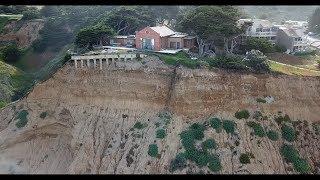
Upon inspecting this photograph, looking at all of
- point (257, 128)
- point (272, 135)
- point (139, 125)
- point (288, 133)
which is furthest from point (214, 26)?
point (288, 133)

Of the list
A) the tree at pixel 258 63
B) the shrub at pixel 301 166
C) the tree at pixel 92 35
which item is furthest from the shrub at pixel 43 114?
the shrub at pixel 301 166

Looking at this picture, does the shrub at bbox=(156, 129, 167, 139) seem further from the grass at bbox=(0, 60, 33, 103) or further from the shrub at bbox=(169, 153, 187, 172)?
the grass at bbox=(0, 60, 33, 103)

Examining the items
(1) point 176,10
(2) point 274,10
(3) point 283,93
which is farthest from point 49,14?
(2) point 274,10

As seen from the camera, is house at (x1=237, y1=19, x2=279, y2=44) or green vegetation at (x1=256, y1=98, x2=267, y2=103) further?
house at (x1=237, y1=19, x2=279, y2=44)

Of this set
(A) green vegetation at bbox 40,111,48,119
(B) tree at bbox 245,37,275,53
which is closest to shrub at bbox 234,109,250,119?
(B) tree at bbox 245,37,275,53

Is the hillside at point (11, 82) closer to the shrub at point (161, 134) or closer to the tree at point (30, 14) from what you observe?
the tree at point (30, 14)

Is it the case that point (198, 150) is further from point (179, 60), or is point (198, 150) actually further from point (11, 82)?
point (11, 82)
